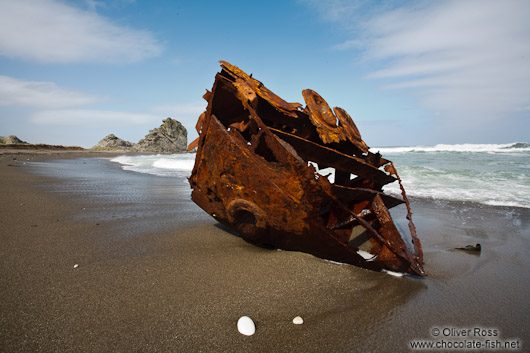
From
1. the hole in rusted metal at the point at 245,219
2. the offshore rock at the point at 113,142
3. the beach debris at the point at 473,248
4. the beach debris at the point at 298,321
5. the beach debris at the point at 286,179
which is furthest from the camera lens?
the offshore rock at the point at 113,142

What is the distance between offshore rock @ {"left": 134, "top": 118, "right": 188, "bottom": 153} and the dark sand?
5230 centimetres

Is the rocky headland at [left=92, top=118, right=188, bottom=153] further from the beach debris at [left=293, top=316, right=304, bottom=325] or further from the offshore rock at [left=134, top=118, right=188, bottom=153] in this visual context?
the beach debris at [left=293, top=316, right=304, bottom=325]

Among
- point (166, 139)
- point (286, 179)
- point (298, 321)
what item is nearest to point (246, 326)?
point (298, 321)

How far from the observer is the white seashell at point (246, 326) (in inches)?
63.2

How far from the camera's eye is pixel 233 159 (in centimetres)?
228

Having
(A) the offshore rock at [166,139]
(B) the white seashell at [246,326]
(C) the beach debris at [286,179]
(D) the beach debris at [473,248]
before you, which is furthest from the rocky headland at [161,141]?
(B) the white seashell at [246,326]

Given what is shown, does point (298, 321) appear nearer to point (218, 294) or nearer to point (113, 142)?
point (218, 294)

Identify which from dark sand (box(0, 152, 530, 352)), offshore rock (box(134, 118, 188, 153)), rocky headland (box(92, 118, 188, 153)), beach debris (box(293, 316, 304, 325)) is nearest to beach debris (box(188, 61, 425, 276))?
dark sand (box(0, 152, 530, 352))

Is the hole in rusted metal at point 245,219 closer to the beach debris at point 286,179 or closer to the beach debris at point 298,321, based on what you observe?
the beach debris at point 286,179

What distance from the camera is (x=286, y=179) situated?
214cm

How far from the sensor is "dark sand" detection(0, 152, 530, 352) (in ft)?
5.05

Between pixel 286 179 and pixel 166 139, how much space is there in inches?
2263

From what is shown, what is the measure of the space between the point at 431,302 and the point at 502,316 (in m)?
0.43

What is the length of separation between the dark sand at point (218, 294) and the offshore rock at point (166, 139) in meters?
52.3
